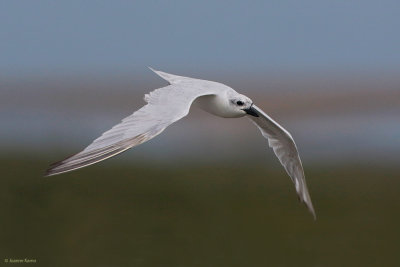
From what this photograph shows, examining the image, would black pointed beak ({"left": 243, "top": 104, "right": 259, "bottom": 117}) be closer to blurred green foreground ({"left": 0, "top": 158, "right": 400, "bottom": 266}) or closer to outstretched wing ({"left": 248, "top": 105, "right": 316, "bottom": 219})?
outstretched wing ({"left": 248, "top": 105, "right": 316, "bottom": 219})

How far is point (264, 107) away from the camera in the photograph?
166 ft

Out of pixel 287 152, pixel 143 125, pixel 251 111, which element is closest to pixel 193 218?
pixel 287 152

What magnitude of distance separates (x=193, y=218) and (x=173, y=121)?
832 centimetres

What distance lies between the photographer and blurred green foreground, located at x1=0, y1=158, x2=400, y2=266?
63.2 feet

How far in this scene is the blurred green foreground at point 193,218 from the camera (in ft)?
63.2

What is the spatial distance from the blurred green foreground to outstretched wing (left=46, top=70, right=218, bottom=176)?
4.68 meters

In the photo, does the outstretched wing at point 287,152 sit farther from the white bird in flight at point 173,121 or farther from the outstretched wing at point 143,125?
the outstretched wing at point 143,125

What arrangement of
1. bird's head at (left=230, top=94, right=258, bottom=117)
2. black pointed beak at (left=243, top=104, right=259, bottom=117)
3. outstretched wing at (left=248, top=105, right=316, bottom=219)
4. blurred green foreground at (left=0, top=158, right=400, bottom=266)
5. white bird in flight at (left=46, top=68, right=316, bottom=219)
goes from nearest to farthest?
white bird in flight at (left=46, top=68, right=316, bottom=219), bird's head at (left=230, top=94, right=258, bottom=117), black pointed beak at (left=243, top=104, right=259, bottom=117), outstretched wing at (left=248, top=105, right=316, bottom=219), blurred green foreground at (left=0, top=158, right=400, bottom=266)

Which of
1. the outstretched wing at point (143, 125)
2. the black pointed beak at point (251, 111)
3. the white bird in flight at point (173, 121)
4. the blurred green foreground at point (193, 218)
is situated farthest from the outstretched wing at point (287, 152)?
the blurred green foreground at point (193, 218)

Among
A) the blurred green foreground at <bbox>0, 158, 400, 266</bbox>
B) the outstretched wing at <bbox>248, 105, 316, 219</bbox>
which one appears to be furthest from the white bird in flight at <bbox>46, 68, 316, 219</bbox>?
the blurred green foreground at <bbox>0, 158, 400, 266</bbox>

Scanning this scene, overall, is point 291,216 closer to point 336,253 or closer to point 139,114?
point 336,253

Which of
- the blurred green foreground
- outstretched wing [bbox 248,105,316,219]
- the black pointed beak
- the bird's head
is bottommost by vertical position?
the blurred green foreground

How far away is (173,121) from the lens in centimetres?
1316

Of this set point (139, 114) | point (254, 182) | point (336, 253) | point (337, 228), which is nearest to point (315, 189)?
point (254, 182)
